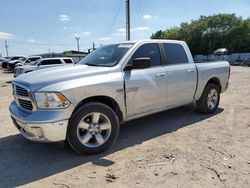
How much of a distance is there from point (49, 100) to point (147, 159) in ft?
5.69

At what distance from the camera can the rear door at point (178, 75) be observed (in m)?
5.85

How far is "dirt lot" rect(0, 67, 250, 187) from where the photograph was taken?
3.74 metres

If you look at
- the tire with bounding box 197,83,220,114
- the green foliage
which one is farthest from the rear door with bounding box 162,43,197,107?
the green foliage

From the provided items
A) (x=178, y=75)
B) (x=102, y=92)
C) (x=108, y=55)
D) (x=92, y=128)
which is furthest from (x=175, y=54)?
(x=92, y=128)

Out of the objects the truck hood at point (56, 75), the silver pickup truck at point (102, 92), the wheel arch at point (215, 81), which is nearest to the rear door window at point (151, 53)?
the silver pickup truck at point (102, 92)

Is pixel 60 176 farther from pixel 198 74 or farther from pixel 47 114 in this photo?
pixel 198 74

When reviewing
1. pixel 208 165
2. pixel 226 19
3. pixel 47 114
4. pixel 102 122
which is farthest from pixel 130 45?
pixel 226 19

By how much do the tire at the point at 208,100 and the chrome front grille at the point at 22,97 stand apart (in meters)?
4.21

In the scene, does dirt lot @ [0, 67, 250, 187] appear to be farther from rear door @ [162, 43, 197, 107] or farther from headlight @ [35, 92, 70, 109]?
headlight @ [35, 92, 70, 109]

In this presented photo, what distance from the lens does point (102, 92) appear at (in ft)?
15.1

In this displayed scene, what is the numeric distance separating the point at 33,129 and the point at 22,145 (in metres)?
1.21

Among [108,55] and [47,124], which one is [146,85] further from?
[47,124]

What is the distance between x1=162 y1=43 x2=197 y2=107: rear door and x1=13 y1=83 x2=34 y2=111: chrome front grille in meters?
2.75

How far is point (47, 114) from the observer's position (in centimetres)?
412
